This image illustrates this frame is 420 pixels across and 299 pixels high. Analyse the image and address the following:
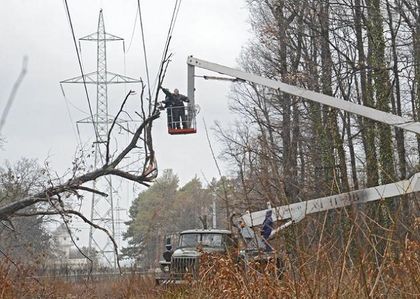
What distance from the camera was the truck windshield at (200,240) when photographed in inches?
635

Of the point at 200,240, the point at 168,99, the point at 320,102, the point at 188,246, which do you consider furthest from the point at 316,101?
the point at 188,246

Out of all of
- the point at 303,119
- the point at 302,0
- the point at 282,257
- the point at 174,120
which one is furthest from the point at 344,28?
the point at 282,257

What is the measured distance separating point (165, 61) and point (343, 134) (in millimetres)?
14753

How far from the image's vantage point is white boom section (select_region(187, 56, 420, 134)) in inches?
376

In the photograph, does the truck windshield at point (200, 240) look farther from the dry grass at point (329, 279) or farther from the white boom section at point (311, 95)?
the dry grass at point (329, 279)

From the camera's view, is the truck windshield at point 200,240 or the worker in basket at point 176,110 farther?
the truck windshield at point 200,240

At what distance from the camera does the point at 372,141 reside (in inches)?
818

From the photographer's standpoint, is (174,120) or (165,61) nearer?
(165,61)

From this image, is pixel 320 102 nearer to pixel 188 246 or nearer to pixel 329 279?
pixel 329 279

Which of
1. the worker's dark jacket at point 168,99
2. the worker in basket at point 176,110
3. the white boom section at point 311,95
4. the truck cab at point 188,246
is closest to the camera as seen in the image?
the white boom section at point 311,95

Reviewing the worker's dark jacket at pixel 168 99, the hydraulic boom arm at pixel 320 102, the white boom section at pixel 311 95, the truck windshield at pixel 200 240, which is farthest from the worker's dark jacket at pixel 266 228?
the truck windshield at pixel 200 240

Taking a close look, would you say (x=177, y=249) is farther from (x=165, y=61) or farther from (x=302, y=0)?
(x=302, y=0)

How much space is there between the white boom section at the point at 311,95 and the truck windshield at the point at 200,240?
4700 millimetres

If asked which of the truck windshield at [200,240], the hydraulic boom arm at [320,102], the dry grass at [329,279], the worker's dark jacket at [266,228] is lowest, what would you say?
the dry grass at [329,279]
